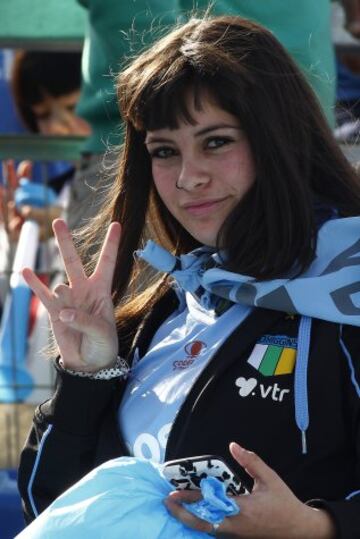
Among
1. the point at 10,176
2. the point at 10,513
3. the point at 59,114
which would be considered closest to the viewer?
the point at 10,513

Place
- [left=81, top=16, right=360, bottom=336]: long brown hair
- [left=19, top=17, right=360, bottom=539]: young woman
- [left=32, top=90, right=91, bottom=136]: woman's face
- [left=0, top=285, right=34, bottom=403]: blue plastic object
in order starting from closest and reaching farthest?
[left=19, top=17, right=360, bottom=539]: young woman, [left=81, top=16, right=360, bottom=336]: long brown hair, [left=0, top=285, right=34, bottom=403]: blue plastic object, [left=32, top=90, right=91, bottom=136]: woman's face

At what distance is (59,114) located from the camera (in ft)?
21.1

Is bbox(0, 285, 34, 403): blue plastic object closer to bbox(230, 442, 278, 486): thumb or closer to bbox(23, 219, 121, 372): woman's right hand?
bbox(23, 219, 121, 372): woman's right hand

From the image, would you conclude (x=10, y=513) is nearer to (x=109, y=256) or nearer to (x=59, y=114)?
(x=109, y=256)

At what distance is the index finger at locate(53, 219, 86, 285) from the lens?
239cm

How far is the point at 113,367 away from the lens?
242 centimetres

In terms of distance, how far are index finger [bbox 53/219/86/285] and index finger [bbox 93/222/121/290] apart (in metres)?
0.04

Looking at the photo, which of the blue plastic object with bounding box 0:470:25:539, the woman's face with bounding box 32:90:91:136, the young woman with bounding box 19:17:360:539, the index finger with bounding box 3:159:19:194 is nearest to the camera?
the young woman with bounding box 19:17:360:539

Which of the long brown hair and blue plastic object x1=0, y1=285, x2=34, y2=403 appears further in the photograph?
blue plastic object x1=0, y1=285, x2=34, y2=403

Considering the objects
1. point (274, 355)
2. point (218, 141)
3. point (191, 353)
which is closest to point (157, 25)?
point (218, 141)

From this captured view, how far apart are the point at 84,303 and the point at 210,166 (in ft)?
1.20

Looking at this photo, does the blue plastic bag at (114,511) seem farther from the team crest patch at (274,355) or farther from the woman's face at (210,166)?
the woman's face at (210,166)

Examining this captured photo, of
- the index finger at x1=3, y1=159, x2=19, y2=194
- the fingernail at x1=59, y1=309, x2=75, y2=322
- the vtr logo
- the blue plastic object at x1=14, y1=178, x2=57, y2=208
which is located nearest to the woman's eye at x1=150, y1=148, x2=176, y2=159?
the fingernail at x1=59, y1=309, x2=75, y2=322

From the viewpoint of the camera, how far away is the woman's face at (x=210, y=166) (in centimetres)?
227
